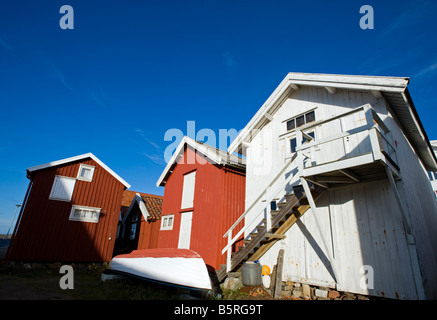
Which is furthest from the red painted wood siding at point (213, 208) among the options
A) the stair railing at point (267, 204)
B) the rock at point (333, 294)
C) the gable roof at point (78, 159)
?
the gable roof at point (78, 159)

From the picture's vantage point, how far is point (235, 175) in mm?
13086

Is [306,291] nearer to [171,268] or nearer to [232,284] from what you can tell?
[232,284]

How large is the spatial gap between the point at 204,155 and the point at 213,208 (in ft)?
11.0

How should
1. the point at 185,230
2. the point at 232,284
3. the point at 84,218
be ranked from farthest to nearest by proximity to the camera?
the point at 84,218, the point at 185,230, the point at 232,284

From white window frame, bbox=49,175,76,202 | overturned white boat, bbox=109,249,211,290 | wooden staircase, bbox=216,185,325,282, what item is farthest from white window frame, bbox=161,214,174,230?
white window frame, bbox=49,175,76,202

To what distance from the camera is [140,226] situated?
20219mm

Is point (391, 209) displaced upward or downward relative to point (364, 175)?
downward

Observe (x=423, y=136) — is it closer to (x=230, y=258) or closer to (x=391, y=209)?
(x=391, y=209)

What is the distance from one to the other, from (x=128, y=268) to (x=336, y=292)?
8.33 m

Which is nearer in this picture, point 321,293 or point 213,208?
point 321,293

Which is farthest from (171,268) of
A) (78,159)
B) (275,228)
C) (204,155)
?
(78,159)

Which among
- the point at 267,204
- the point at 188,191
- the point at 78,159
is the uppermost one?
the point at 78,159
